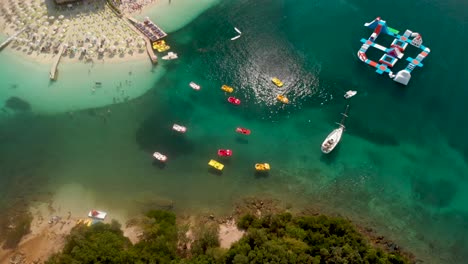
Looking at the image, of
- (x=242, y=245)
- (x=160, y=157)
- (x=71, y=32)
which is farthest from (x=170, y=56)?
(x=242, y=245)

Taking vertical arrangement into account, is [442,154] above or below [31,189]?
below

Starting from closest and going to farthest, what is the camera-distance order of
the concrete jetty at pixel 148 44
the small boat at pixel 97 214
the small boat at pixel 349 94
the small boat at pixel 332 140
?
the small boat at pixel 97 214 → the small boat at pixel 332 140 → the small boat at pixel 349 94 → the concrete jetty at pixel 148 44

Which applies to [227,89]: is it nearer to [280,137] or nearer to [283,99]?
[283,99]

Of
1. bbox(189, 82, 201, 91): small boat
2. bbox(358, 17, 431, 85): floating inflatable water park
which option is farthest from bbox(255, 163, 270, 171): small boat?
bbox(358, 17, 431, 85): floating inflatable water park

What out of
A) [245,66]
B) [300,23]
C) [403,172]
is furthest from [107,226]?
[300,23]

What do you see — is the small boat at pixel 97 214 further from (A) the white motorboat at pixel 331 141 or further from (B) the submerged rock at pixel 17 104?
(A) the white motorboat at pixel 331 141

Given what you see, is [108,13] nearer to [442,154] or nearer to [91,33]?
[91,33]

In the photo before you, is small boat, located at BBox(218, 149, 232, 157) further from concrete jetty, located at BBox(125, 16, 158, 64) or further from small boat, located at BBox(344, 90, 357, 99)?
small boat, located at BBox(344, 90, 357, 99)

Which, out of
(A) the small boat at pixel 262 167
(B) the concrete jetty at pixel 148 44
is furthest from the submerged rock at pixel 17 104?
(A) the small boat at pixel 262 167
